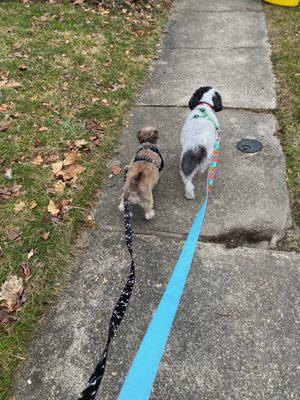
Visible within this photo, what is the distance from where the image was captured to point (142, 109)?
233 inches

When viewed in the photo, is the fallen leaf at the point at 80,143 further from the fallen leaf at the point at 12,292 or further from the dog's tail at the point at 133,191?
the fallen leaf at the point at 12,292

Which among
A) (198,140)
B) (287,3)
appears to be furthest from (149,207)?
(287,3)

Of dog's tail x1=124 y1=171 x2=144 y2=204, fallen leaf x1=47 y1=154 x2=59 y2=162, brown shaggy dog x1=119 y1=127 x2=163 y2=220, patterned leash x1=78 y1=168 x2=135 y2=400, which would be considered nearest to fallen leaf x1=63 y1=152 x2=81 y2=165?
fallen leaf x1=47 y1=154 x2=59 y2=162

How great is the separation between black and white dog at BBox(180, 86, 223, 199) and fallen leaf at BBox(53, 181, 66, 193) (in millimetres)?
1396

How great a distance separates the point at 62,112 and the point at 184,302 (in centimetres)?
362

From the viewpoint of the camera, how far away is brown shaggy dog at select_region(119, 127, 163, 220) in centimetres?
376

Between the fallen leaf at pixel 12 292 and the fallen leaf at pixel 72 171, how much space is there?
58.9 inches

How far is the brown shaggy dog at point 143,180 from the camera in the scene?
3.76 metres

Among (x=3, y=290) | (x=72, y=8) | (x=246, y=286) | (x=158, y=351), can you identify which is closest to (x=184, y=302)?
(x=246, y=286)

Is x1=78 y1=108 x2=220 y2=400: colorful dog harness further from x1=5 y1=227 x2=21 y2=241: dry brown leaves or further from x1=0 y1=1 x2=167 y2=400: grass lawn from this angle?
x1=5 y1=227 x2=21 y2=241: dry brown leaves

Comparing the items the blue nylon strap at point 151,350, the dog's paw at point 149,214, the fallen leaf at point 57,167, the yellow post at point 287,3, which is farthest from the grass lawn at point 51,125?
the yellow post at point 287,3

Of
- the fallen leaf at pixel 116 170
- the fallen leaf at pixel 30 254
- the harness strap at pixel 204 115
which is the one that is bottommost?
the fallen leaf at pixel 30 254

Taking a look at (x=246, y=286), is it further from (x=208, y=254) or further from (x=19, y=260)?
(x=19, y=260)

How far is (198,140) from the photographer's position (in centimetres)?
411
